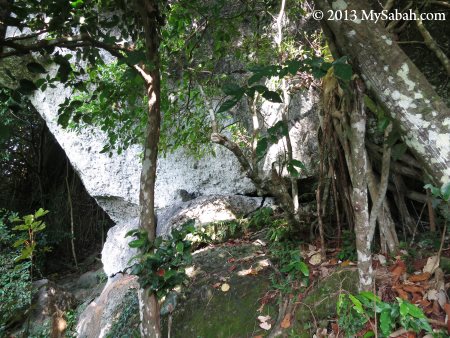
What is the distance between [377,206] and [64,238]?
7.32m

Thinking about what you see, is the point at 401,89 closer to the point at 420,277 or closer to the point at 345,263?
the point at 420,277

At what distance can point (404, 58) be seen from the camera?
1.82m

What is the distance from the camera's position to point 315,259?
112 inches

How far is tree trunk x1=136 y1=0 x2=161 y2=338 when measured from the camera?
2.57 m

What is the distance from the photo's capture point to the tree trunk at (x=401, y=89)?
5.67ft

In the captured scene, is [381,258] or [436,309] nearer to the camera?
[436,309]

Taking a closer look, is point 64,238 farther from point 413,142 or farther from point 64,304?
point 413,142

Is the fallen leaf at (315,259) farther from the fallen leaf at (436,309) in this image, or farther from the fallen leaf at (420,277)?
the fallen leaf at (436,309)

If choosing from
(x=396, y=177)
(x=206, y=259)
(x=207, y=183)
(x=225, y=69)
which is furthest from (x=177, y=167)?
(x=396, y=177)

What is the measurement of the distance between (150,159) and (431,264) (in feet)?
6.38

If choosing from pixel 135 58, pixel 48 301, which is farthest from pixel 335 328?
pixel 48 301

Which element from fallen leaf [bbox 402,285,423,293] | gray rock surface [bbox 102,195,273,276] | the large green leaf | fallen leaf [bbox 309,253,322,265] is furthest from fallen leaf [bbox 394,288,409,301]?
gray rock surface [bbox 102,195,273,276]

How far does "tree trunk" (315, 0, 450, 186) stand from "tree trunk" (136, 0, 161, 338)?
4.23ft

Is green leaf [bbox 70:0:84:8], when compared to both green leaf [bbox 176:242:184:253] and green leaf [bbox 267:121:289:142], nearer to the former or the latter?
green leaf [bbox 267:121:289:142]
